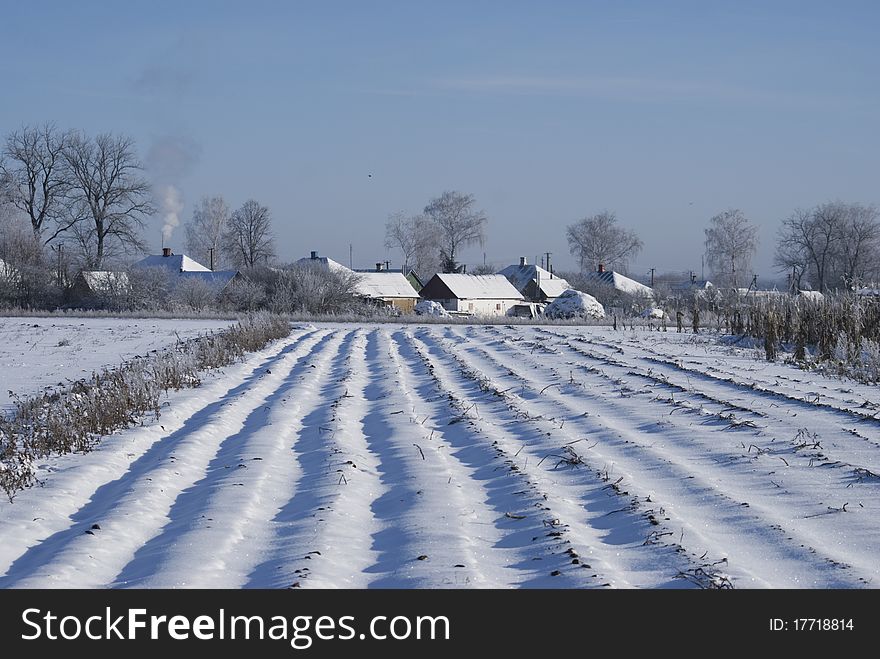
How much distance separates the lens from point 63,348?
2417 centimetres

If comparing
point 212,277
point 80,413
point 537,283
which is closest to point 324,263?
point 212,277

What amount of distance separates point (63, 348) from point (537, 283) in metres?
64.2

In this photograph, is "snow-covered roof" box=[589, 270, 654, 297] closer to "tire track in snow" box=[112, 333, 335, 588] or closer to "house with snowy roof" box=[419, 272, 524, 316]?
"house with snowy roof" box=[419, 272, 524, 316]

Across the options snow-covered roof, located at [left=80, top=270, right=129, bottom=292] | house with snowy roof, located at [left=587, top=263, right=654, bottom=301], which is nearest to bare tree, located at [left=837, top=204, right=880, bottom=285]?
house with snowy roof, located at [left=587, top=263, right=654, bottom=301]

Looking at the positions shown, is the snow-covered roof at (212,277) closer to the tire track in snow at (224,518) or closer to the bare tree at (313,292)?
the bare tree at (313,292)

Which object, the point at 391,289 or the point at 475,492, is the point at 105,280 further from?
the point at 475,492

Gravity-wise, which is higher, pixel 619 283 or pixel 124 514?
pixel 619 283

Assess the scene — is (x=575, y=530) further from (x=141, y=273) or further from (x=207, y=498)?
(x=141, y=273)

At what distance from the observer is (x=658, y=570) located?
548cm
